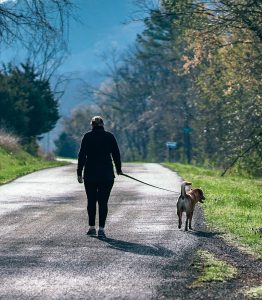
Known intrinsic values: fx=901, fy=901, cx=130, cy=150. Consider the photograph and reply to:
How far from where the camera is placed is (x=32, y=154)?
61.7 m

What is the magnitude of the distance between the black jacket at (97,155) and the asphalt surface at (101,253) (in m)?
1.03

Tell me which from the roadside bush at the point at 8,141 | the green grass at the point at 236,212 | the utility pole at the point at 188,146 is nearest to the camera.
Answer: the green grass at the point at 236,212

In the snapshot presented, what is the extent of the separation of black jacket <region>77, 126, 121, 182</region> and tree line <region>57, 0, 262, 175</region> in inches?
482

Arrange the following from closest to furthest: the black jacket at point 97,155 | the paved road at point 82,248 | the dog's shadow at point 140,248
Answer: the paved road at point 82,248
the dog's shadow at point 140,248
the black jacket at point 97,155

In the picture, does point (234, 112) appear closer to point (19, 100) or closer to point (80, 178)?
point (19, 100)

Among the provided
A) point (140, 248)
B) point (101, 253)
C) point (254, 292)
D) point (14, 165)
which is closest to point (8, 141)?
point (14, 165)

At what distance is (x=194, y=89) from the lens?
82.0m

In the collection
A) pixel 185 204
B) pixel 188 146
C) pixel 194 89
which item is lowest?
pixel 185 204

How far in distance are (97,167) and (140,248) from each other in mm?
2435

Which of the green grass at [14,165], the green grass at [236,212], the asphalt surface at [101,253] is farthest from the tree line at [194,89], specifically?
the asphalt surface at [101,253]

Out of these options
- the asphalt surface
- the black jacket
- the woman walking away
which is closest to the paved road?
the asphalt surface

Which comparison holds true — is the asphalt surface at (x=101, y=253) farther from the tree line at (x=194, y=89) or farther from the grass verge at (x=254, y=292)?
the tree line at (x=194, y=89)

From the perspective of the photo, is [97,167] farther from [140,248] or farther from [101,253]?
[101,253]

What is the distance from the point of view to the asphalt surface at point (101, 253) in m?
9.28
